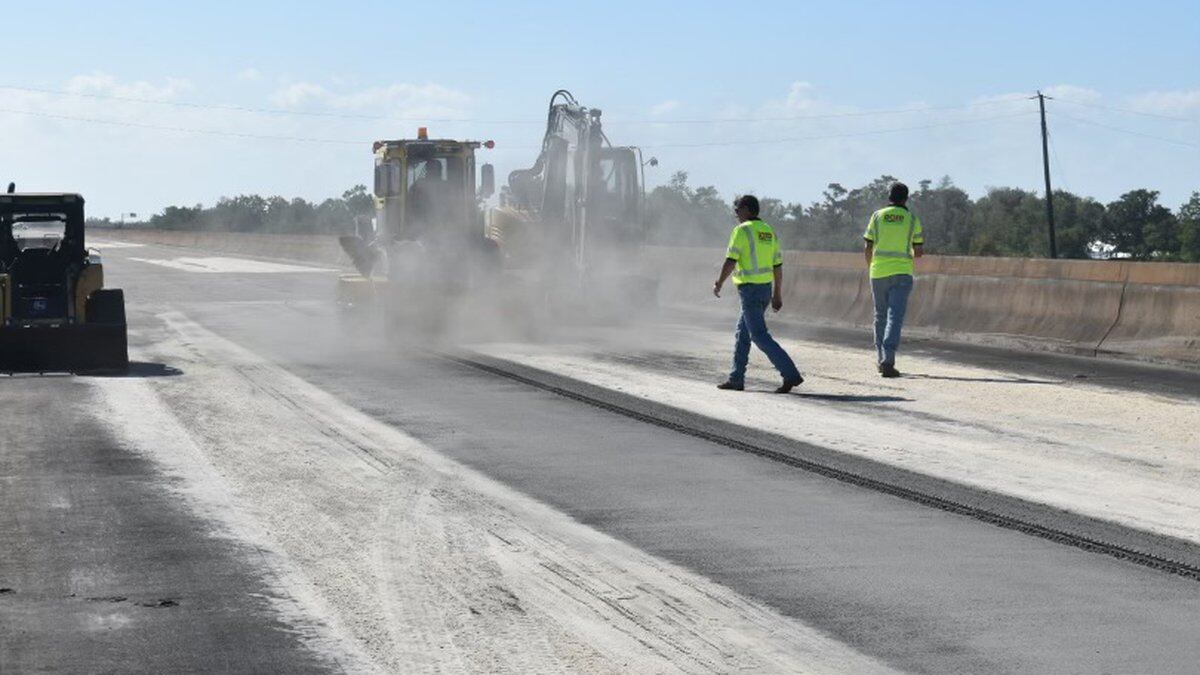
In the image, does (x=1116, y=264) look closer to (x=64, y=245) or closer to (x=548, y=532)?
(x=64, y=245)

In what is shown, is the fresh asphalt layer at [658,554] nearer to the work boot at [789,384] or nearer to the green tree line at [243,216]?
the work boot at [789,384]

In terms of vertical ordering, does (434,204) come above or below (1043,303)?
above

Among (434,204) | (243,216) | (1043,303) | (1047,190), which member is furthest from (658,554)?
(243,216)

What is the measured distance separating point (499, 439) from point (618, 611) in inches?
217

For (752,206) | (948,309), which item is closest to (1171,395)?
(752,206)

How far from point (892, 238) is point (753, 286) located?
7.23 ft

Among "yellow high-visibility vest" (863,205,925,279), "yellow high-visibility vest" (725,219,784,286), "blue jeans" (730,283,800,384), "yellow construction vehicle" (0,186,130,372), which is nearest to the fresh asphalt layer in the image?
"blue jeans" (730,283,800,384)

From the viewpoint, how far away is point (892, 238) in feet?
59.0

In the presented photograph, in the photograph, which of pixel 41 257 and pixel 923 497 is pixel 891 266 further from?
pixel 41 257

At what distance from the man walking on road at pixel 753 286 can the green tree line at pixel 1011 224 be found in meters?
56.6

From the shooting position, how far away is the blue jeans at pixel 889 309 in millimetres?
17719

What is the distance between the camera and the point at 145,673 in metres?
6.42

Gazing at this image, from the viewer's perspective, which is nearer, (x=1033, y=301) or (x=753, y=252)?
(x=753, y=252)

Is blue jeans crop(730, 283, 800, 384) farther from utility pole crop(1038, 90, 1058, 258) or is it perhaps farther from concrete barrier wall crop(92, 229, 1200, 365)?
utility pole crop(1038, 90, 1058, 258)
